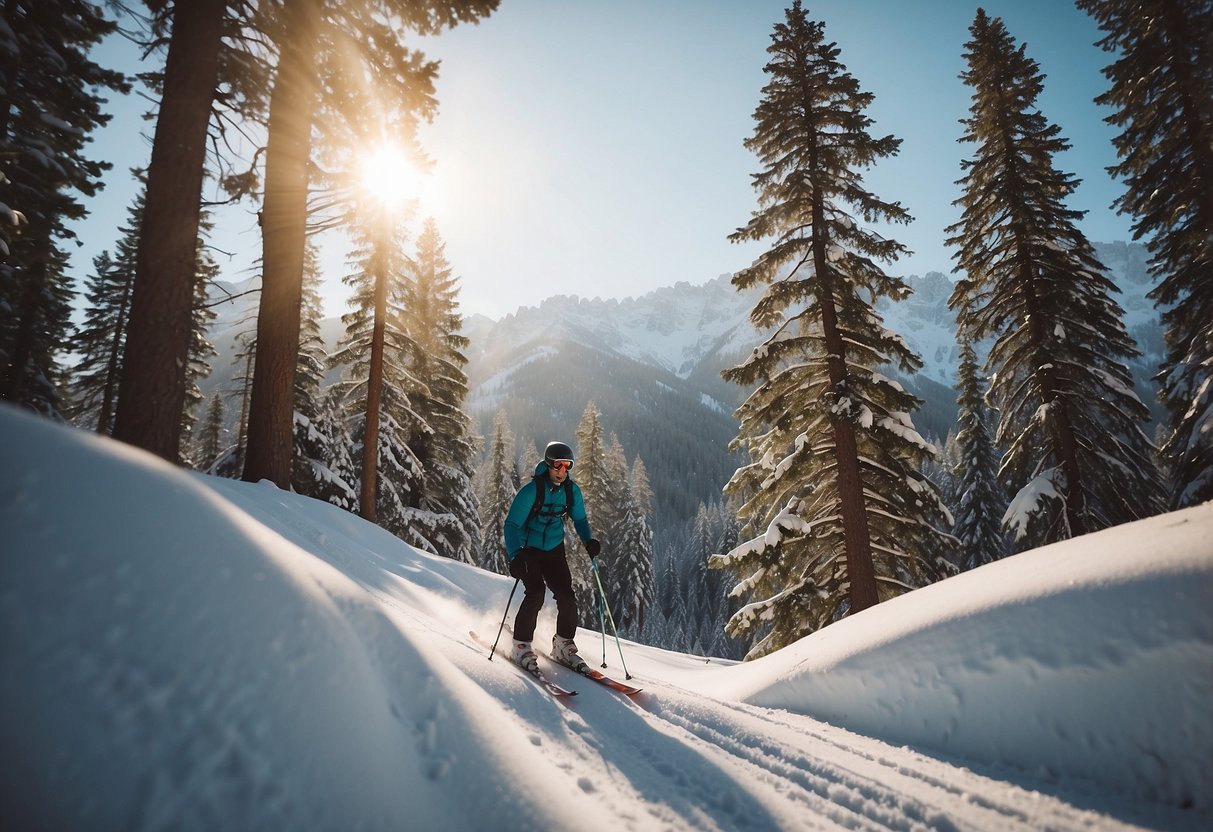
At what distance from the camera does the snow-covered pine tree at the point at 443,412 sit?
19.9 m

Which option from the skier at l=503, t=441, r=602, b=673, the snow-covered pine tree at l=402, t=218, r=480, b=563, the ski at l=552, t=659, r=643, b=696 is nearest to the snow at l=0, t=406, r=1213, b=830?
the ski at l=552, t=659, r=643, b=696

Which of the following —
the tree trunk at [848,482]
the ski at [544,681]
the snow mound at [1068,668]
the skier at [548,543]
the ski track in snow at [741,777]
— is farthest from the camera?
the tree trunk at [848,482]

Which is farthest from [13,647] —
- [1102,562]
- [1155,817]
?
[1102,562]

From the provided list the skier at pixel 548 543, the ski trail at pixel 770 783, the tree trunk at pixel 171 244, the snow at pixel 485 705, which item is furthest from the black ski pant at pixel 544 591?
the tree trunk at pixel 171 244

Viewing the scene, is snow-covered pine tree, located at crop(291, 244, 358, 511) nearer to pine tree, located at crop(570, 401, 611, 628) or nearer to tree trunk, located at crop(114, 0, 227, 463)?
tree trunk, located at crop(114, 0, 227, 463)

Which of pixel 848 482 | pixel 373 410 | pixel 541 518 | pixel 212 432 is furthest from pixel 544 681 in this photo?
pixel 212 432

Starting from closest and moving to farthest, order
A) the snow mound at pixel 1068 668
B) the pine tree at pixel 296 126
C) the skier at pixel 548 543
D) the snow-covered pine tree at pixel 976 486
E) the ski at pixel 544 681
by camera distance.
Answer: the snow mound at pixel 1068 668
the ski at pixel 544 681
the skier at pixel 548 543
the pine tree at pixel 296 126
the snow-covered pine tree at pixel 976 486

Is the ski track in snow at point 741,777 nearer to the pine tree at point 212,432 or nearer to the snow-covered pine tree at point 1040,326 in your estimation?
the snow-covered pine tree at point 1040,326

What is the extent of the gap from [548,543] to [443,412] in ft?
54.8

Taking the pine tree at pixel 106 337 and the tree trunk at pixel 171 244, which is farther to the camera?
the pine tree at pixel 106 337

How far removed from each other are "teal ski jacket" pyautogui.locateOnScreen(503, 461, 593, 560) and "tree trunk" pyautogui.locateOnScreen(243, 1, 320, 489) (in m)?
5.10

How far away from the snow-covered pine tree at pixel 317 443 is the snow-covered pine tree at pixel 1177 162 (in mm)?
20840

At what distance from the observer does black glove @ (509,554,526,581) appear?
206 inches

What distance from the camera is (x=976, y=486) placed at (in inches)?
1043
